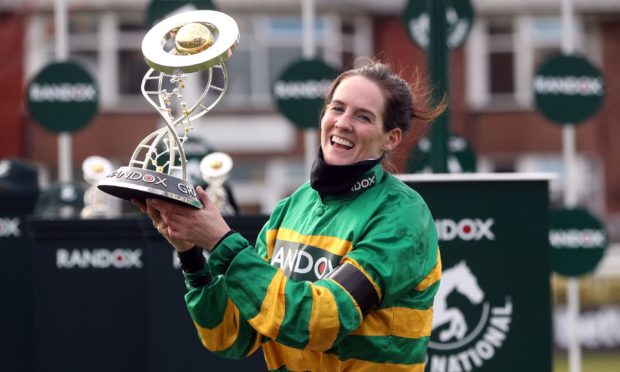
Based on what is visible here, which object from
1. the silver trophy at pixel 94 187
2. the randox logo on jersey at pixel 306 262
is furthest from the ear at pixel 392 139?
the silver trophy at pixel 94 187

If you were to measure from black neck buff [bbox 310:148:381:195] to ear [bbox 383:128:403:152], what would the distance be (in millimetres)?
93

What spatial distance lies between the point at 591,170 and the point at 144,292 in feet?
67.3

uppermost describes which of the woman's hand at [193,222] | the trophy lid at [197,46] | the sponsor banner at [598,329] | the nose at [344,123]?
the trophy lid at [197,46]

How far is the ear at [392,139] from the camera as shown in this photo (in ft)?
11.0

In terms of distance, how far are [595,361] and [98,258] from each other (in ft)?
29.0

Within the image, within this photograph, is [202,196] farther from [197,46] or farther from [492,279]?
[492,279]

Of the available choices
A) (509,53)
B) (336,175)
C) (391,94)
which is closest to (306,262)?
(336,175)

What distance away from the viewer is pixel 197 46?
10.2ft

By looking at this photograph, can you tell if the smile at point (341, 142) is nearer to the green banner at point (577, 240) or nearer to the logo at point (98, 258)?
the logo at point (98, 258)

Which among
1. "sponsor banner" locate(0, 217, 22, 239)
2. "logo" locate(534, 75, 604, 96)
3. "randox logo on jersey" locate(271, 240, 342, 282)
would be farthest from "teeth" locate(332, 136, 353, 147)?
"logo" locate(534, 75, 604, 96)

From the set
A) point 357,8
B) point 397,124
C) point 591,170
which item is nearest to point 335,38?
point 357,8

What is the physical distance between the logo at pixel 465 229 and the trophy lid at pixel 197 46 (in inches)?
65.5

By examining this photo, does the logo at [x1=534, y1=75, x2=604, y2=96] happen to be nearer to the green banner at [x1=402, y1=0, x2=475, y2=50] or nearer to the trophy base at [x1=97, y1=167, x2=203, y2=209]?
the green banner at [x1=402, y1=0, x2=475, y2=50]

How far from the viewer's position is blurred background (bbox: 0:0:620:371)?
22.6 metres
